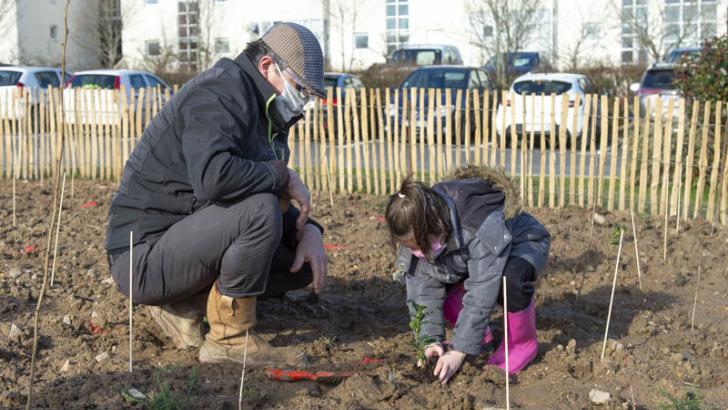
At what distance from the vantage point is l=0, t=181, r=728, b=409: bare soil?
335 cm

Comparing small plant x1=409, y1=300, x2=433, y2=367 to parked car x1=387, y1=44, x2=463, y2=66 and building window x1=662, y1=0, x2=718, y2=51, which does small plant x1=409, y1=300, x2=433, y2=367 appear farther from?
building window x1=662, y1=0, x2=718, y2=51

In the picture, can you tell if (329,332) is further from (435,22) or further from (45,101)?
(435,22)

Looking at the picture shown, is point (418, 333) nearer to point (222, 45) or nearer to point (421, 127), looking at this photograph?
point (421, 127)

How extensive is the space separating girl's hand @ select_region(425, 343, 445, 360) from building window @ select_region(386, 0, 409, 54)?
102 feet

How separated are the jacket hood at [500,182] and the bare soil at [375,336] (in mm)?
661

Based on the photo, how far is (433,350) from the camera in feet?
12.0

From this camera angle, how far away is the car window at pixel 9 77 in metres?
18.9

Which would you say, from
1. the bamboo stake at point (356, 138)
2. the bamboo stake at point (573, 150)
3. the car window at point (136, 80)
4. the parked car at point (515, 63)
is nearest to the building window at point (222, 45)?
the parked car at point (515, 63)

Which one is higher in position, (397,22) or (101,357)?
(397,22)

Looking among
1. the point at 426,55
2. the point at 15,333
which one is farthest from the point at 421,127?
the point at 426,55

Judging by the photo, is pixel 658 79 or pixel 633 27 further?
pixel 633 27

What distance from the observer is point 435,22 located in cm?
3353

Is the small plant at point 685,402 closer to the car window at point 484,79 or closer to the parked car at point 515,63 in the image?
the car window at point 484,79

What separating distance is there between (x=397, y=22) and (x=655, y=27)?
9771mm
